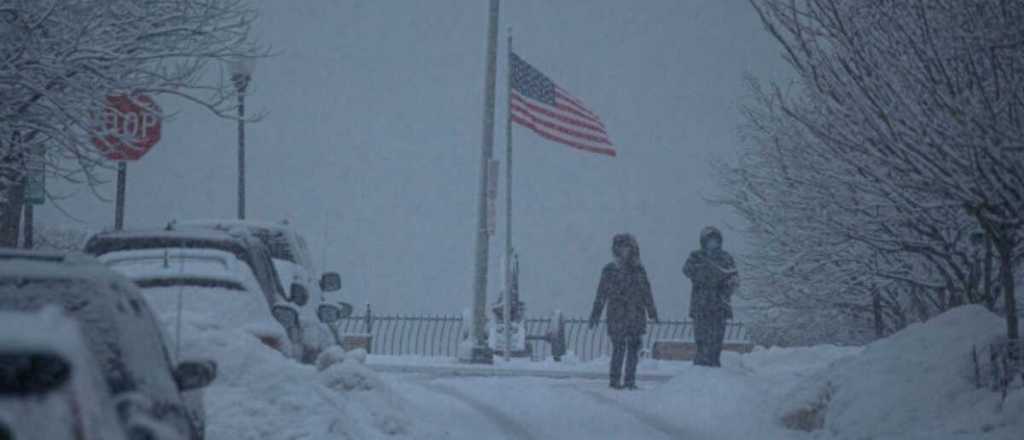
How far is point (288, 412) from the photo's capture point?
7.81 meters

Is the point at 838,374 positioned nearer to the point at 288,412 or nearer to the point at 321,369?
the point at 321,369

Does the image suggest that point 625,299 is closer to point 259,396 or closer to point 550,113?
point 550,113

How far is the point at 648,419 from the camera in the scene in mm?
12414

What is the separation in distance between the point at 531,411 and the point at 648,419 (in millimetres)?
1348

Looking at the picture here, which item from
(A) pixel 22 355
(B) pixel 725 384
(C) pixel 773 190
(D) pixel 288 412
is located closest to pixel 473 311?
(C) pixel 773 190

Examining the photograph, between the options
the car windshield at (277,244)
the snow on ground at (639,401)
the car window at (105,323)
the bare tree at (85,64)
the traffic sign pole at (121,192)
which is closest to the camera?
the car window at (105,323)

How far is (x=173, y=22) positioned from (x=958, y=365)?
371 inches

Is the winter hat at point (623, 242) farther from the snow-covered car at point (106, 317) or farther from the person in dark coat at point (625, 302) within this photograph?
the snow-covered car at point (106, 317)

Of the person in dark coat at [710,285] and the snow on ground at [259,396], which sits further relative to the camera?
the person in dark coat at [710,285]

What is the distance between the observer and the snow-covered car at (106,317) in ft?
12.4

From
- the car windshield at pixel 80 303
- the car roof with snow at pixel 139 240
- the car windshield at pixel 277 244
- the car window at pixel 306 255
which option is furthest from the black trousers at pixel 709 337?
the car windshield at pixel 80 303

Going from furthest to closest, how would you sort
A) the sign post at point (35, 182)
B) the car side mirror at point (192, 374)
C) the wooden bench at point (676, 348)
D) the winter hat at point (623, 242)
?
1. the wooden bench at point (676, 348)
2. the winter hat at point (623, 242)
3. the sign post at point (35, 182)
4. the car side mirror at point (192, 374)

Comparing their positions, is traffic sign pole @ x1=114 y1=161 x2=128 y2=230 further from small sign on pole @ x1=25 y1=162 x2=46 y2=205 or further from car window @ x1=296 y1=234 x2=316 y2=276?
car window @ x1=296 y1=234 x2=316 y2=276

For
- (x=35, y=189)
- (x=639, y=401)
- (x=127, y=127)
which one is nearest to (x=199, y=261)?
(x=35, y=189)
